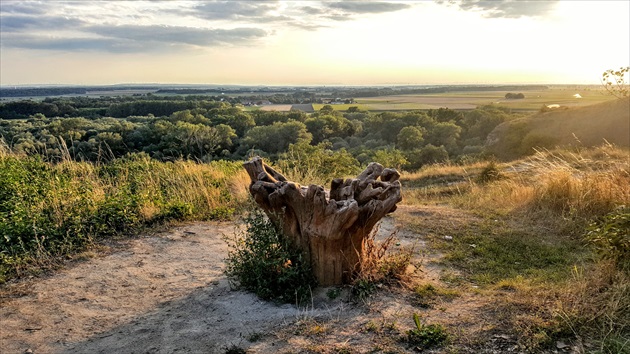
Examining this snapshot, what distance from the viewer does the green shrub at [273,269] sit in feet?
13.7

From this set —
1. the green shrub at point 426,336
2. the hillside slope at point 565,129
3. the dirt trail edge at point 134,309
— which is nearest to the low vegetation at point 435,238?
the green shrub at point 426,336

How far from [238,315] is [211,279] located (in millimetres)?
1075

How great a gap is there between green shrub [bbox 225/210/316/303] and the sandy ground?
0.12 m

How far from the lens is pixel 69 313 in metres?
4.03

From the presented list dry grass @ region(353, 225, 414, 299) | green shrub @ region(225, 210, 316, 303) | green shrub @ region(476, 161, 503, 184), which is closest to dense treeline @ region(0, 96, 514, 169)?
green shrub @ region(476, 161, 503, 184)

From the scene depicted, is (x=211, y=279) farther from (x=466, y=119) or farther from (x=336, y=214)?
(x=466, y=119)

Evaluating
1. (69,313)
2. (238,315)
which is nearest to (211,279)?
(238,315)

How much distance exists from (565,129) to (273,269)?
109 ft

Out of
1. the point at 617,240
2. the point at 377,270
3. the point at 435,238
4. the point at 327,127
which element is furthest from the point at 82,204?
the point at 327,127

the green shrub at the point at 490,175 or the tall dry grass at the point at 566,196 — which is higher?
the tall dry grass at the point at 566,196

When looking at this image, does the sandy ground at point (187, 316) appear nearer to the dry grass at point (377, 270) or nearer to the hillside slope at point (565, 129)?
the dry grass at point (377, 270)

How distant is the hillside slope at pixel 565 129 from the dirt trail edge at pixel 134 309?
28.8m

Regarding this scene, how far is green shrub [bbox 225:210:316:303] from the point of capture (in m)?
4.17

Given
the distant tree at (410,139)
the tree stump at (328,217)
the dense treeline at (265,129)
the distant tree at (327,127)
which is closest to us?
the tree stump at (328,217)
